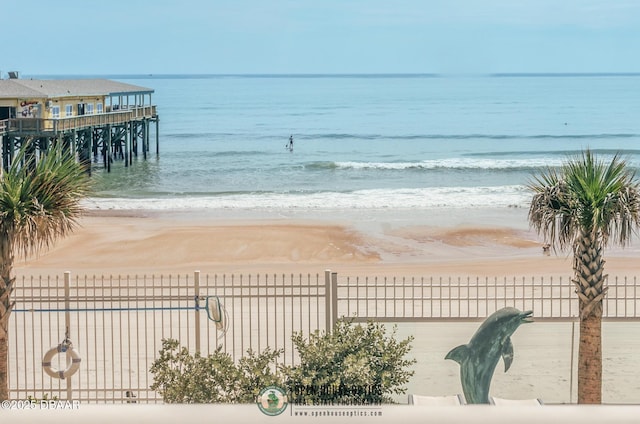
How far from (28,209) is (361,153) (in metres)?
53.6

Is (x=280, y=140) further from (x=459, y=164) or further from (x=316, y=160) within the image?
(x=459, y=164)

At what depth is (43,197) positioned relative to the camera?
10344mm

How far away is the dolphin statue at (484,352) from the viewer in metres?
10.0

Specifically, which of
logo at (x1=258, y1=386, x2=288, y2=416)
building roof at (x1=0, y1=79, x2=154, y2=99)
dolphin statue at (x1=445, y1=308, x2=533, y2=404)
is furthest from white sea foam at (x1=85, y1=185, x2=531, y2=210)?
logo at (x1=258, y1=386, x2=288, y2=416)

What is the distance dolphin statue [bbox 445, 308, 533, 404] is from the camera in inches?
394

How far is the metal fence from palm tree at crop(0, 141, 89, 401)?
2.03 feet

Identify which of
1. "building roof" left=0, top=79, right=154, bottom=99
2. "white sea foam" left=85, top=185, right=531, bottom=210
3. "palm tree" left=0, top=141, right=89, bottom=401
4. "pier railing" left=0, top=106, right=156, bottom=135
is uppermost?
"building roof" left=0, top=79, right=154, bottom=99

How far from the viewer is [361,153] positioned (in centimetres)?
6341

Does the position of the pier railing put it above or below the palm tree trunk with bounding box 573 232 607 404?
above

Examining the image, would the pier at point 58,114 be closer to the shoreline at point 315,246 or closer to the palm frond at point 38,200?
the shoreline at point 315,246

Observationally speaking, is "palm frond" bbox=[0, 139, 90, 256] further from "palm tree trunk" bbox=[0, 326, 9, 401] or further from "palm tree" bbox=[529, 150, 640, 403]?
"palm tree" bbox=[529, 150, 640, 403]

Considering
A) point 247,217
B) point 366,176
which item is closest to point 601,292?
point 247,217

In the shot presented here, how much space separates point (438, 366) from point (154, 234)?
16.2m

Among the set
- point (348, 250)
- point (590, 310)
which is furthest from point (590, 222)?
point (348, 250)
